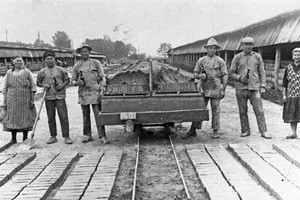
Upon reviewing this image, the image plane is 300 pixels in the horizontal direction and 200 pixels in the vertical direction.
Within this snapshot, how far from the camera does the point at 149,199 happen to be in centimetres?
414

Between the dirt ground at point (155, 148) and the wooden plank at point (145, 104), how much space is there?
2.71ft

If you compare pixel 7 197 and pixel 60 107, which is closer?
pixel 7 197

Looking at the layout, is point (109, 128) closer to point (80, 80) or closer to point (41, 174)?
point (80, 80)

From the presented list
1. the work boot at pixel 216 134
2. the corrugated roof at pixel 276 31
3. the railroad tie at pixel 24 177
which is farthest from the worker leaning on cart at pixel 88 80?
the corrugated roof at pixel 276 31

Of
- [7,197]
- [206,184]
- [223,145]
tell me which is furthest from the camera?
[223,145]

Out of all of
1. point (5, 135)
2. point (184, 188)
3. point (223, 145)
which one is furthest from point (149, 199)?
point (5, 135)

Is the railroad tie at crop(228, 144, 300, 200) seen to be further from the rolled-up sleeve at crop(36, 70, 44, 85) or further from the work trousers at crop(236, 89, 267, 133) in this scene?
the rolled-up sleeve at crop(36, 70, 44, 85)

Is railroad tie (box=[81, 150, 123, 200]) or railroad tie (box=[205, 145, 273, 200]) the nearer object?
railroad tie (box=[205, 145, 273, 200])

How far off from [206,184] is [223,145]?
243cm

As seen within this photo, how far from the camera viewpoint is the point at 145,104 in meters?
6.62

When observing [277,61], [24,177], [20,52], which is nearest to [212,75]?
[24,177]

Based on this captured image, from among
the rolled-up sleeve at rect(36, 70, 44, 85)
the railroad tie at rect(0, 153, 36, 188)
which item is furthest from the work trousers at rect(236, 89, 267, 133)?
the railroad tie at rect(0, 153, 36, 188)

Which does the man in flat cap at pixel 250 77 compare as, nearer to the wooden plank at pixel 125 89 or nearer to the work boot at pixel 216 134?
the work boot at pixel 216 134

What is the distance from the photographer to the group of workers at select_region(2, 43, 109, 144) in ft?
21.8
